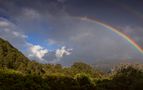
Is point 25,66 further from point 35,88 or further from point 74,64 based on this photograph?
point 35,88

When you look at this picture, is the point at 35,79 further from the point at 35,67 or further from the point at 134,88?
the point at 35,67

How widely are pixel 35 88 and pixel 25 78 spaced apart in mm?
2977

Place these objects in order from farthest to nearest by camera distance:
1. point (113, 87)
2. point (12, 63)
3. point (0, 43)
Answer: point (0, 43)
point (12, 63)
point (113, 87)

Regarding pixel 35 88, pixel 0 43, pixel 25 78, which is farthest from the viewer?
pixel 0 43

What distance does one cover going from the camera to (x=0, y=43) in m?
94.9

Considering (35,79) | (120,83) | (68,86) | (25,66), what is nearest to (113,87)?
(120,83)

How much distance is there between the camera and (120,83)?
39.2 metres

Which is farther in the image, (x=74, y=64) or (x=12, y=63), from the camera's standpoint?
(x=74, y=64)

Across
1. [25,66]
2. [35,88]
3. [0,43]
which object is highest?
[0,43]

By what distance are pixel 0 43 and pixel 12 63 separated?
717 inches

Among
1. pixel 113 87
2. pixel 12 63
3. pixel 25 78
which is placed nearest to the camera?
pixel 25 78

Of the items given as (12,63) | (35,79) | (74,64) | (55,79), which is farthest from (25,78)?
(74,64)

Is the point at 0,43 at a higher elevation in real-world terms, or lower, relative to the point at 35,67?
higher

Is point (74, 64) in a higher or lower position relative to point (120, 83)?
higher
